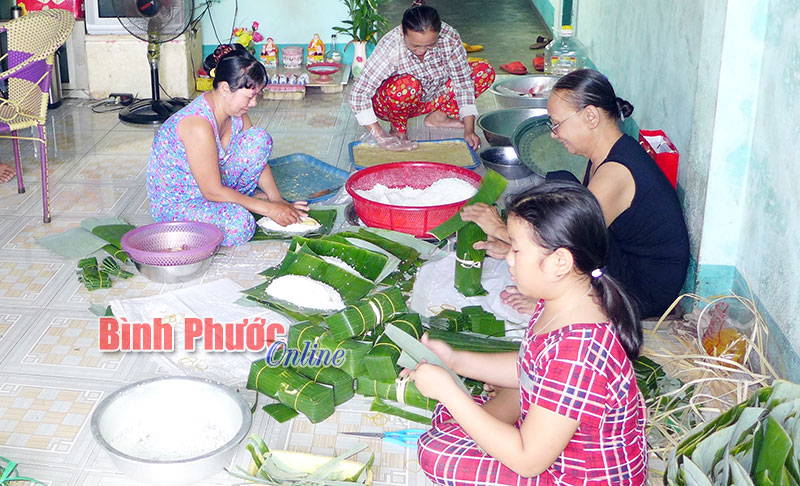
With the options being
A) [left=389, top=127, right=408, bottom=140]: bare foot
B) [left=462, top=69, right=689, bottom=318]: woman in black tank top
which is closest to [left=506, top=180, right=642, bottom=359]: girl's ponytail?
[left=462, top=69, right=689, bottom=318]: woman in black tank top

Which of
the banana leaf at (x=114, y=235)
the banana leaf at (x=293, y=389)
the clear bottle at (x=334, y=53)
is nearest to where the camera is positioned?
the banana leaf at (x=293, y=389)

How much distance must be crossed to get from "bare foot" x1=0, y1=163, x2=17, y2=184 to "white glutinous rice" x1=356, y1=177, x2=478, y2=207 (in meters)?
1.97

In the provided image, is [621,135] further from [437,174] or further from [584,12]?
[584,12]

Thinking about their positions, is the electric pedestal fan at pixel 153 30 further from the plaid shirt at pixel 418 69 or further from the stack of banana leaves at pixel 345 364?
the stack of banana leaves at pixel 345 364

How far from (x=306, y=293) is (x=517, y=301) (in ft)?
2.52

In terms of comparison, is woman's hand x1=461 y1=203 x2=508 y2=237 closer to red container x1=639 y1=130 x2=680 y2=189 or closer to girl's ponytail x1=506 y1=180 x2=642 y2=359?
red container x1=639 y1=130 x2=680 y2=189

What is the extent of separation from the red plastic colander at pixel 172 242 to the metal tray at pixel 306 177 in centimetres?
77

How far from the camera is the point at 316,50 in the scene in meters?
6.46

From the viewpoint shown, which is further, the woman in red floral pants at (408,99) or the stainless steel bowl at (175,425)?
the woman in red floral pants at (408,99)

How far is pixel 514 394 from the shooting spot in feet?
7.16

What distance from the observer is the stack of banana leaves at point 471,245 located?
123 inches

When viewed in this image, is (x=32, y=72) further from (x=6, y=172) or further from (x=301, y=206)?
(x=301, y=206)

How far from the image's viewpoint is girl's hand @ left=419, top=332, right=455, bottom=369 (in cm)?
217

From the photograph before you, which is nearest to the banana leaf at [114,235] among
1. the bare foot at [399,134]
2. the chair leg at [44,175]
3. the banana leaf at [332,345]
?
the chair leg at [44,175]
